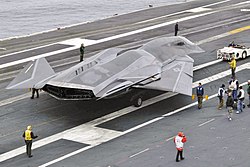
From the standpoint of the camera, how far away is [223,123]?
1233 inches

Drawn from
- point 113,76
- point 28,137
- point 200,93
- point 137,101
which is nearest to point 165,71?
point 137,101

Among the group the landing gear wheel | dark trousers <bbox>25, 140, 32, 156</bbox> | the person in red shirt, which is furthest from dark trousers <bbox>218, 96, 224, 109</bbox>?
dark trousers <bbox>25, 140, 32, 156</bbox>

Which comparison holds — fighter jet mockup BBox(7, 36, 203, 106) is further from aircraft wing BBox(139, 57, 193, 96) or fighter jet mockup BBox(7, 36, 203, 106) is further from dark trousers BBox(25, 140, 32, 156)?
dark trousers BBox(25, 140, 32, 156)

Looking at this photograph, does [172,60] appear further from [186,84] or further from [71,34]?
[71,34]

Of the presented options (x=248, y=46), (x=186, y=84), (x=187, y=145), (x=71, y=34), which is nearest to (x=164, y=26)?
(x=71, y=34)

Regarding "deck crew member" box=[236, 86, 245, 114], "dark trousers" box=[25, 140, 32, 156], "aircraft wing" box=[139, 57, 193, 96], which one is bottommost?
"dark trousers" box=[25, 140, 32, 156]

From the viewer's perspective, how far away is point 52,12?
8881 centimetres

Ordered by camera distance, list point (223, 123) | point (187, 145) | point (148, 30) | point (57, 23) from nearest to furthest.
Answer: point (187, 145) → point (223, 123) → point (148, 30) → point (57, 23)

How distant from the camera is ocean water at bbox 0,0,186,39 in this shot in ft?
247

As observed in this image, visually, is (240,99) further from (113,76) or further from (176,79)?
(113,76)

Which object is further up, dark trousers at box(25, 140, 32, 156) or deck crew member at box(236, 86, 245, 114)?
deck crew member at box(236, 86, 245, 114)

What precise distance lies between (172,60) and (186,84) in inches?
185

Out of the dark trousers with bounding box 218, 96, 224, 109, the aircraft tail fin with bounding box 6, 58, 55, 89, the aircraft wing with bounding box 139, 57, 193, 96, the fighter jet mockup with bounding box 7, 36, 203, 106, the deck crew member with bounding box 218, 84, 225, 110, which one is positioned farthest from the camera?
the aircraft tail fin with bounding box 6, 58, 55, 89

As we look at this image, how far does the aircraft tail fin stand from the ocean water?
110 feet
